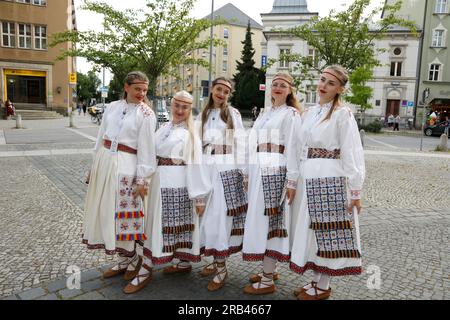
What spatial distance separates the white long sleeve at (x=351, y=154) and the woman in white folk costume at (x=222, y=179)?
0.97 meters

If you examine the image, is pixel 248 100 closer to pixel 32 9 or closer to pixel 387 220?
pixel 32 9

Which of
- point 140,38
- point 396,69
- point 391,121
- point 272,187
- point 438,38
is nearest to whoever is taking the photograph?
point 272,187

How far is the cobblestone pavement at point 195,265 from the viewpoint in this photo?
151 inches

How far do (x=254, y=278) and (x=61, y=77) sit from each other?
39.6 m

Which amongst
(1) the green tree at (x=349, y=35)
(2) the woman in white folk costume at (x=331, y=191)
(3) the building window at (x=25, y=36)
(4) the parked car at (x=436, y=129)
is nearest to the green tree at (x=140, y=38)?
(1) the green tree at (x=349, y=35)

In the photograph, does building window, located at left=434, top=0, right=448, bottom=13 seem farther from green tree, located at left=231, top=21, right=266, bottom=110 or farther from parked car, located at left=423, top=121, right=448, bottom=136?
green tree, located at left=231, top=21, right=266, bottom=110

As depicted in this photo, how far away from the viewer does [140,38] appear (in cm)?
1147

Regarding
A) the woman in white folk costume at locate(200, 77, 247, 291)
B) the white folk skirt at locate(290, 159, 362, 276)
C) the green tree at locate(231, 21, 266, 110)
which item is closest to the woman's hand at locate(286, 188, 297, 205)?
the white folk skirt at locate(290, 159, 362, 276)

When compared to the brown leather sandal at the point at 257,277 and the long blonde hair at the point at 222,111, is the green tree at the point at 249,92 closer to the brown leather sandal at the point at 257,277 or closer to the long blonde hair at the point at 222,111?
the long blonde hair at the point at 222,111

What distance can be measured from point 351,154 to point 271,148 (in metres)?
0.74

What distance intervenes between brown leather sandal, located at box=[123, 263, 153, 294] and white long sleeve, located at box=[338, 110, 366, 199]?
2.11 m

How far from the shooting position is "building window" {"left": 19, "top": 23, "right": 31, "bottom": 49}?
122 ft

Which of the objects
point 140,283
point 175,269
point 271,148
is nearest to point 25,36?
point 175,269

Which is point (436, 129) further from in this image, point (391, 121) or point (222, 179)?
point (222, 179)
